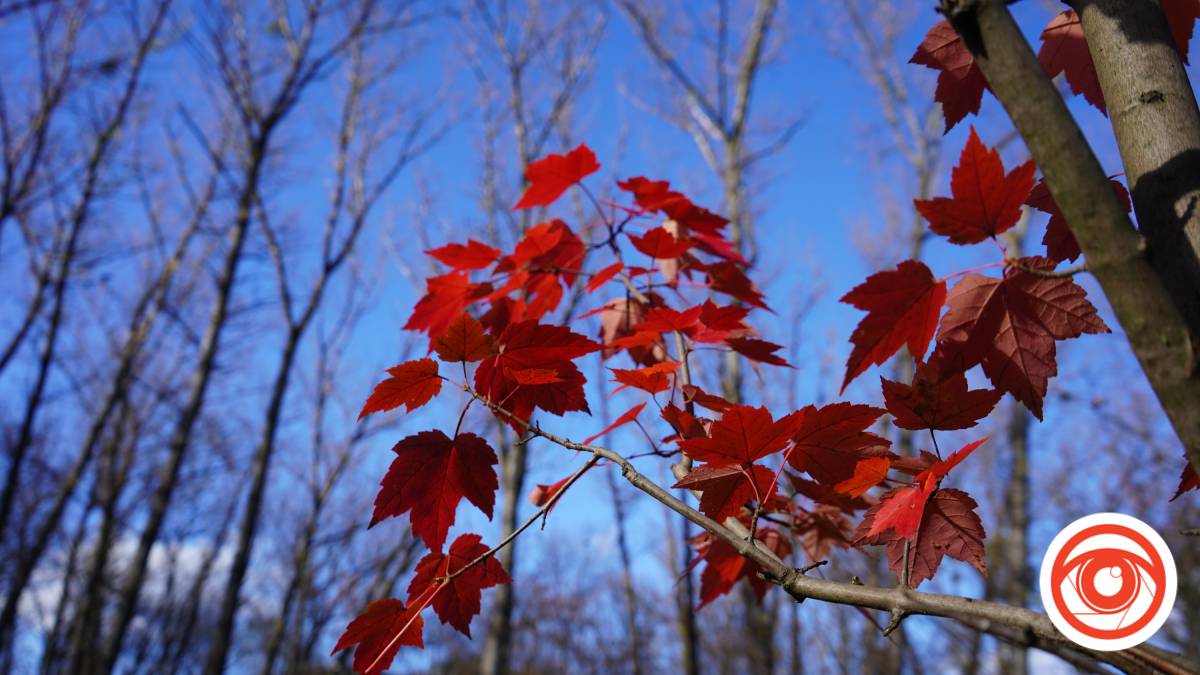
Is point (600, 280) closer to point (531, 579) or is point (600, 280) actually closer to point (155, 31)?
point (155, 31)

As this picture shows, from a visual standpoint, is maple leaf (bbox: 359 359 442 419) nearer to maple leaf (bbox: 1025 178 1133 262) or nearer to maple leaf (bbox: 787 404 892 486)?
maple leaf (bbox: 787 404 892 486)

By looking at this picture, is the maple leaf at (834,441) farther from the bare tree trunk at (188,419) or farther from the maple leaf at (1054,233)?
the bare tree trunk at (188,419)

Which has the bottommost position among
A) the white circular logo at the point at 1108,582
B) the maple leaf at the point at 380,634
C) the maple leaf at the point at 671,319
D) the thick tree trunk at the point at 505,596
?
the white circular logo at the point at 1108,582

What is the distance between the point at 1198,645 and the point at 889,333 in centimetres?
697

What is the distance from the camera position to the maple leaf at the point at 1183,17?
70 centimetres

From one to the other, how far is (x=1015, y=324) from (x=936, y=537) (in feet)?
0.59

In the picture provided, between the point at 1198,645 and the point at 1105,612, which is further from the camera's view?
the point at 1198,645

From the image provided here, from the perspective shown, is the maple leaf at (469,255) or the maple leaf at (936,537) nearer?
the maple leaf at (936,537)

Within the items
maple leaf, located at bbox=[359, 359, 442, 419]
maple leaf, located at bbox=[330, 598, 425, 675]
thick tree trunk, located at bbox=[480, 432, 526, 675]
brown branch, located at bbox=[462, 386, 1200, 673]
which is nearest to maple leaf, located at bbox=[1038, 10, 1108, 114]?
brown branch, located at bbox=[462, 386, 1200, 673]

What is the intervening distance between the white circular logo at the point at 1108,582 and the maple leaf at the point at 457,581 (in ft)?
1.52

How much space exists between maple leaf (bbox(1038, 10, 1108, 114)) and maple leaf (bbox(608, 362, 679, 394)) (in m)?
0.48

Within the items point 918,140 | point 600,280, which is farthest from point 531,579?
point 600,280

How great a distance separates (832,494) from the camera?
0.73 metres

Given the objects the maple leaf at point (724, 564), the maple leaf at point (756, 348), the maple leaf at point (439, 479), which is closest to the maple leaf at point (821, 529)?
the maple leaf at point (724, 564)
